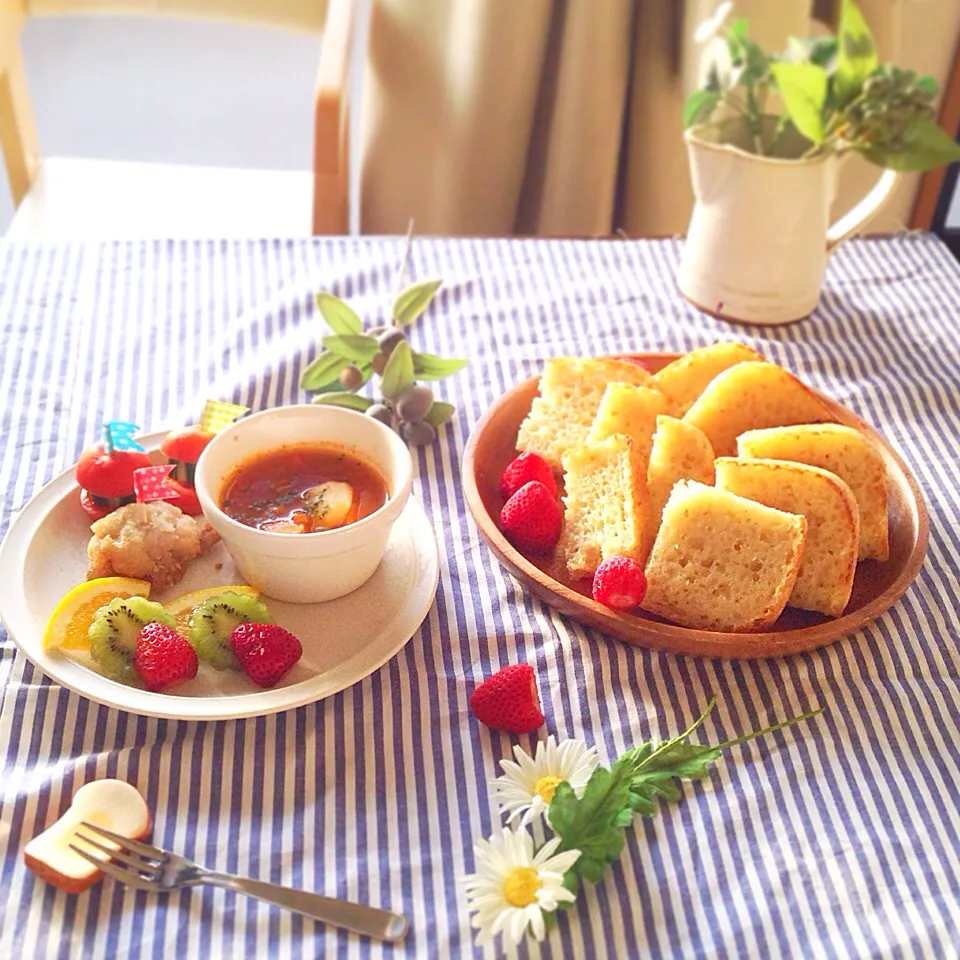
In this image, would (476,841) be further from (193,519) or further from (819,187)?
(819,187)

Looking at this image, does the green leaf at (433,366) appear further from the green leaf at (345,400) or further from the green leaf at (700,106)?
the green leaf at (700,106)

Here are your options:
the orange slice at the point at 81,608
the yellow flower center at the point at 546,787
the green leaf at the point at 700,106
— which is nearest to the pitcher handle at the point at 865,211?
the green leaf at the point at 700,106

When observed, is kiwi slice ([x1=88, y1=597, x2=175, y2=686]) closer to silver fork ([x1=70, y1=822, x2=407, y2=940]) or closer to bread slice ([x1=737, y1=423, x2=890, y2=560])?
silver fork ([x1=70, y1=822, x2=407, y2=940])

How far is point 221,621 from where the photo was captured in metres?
0.96

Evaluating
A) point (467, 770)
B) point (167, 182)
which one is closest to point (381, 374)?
point (467, 770)

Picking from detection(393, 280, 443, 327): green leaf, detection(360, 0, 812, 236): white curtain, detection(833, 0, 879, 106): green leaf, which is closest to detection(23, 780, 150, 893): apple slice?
detection(393, 280, 443, 327): green leaf

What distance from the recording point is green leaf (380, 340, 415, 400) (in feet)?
4.31

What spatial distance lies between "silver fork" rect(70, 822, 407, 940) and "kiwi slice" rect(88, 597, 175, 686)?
159 mm

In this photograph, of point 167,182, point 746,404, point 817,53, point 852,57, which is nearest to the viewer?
point 746,404

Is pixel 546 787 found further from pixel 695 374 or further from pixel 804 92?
pixel 804 92

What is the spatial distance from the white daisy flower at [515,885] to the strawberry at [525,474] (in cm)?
46

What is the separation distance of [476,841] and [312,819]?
0.48ft

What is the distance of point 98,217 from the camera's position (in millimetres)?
2043

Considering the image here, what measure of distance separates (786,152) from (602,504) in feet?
2.81
